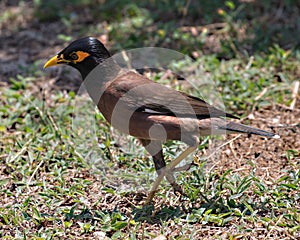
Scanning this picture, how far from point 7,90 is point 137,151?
1936 millimetres

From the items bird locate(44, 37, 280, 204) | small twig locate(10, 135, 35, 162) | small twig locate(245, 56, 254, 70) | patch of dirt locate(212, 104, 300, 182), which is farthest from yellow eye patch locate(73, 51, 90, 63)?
small twig locate(245, 56, 254, 70)

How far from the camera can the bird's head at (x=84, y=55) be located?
500cm

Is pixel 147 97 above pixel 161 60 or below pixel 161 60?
above

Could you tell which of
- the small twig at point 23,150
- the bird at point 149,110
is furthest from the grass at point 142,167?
the bird at point 149,110

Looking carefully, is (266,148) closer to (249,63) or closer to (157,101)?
(157,101)

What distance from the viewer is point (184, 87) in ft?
21.7

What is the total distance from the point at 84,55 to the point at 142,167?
1.15 meters

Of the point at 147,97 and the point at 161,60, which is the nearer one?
the point at 147,97

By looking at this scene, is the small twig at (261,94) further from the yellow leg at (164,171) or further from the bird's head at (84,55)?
the bird's head at (84,55)

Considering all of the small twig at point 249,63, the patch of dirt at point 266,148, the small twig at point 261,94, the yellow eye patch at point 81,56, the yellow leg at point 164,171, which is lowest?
the patch of dirt at point 266,148

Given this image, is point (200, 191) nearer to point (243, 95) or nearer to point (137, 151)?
point (137, 151)

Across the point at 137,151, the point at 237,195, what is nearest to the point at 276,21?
the point at 137,151

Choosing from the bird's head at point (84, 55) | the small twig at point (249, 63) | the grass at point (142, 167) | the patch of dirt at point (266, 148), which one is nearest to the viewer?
the grass at point (142, 167)

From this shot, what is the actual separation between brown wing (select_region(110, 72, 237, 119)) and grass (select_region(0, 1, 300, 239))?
541 millimetres
